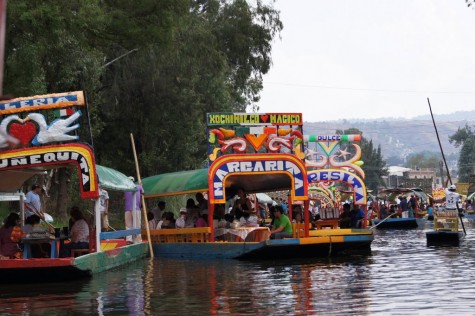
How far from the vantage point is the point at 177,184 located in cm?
2569

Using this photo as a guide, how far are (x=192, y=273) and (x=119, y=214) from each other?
26.6 metres

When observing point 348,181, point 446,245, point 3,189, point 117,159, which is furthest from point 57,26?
point 117,159

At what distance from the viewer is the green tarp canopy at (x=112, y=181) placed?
21569 millimetres

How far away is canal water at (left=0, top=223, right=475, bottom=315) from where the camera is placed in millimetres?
13625

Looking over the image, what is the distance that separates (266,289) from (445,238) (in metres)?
13.5

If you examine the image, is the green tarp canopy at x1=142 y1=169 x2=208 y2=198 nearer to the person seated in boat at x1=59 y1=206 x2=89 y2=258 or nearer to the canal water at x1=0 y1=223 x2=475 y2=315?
the canal water at x1=0 y1=223 x2=475 y2=315

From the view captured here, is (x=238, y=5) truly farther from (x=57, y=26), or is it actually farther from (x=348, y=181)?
(x=57, y=26)

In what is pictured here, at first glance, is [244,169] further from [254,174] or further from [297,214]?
[297,214]

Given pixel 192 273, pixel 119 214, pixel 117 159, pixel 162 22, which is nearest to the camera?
pixel 192 273

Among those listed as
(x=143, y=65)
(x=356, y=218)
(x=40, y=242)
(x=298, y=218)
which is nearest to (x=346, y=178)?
(x=356, y=218)

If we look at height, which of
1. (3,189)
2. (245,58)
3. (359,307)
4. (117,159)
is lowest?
(359,307)

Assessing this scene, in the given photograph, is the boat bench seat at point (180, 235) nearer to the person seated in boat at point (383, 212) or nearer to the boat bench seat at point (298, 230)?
the boat bench seat at point (298, 230)

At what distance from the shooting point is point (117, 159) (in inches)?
1705

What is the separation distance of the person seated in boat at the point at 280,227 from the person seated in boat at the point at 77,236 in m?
5.78
